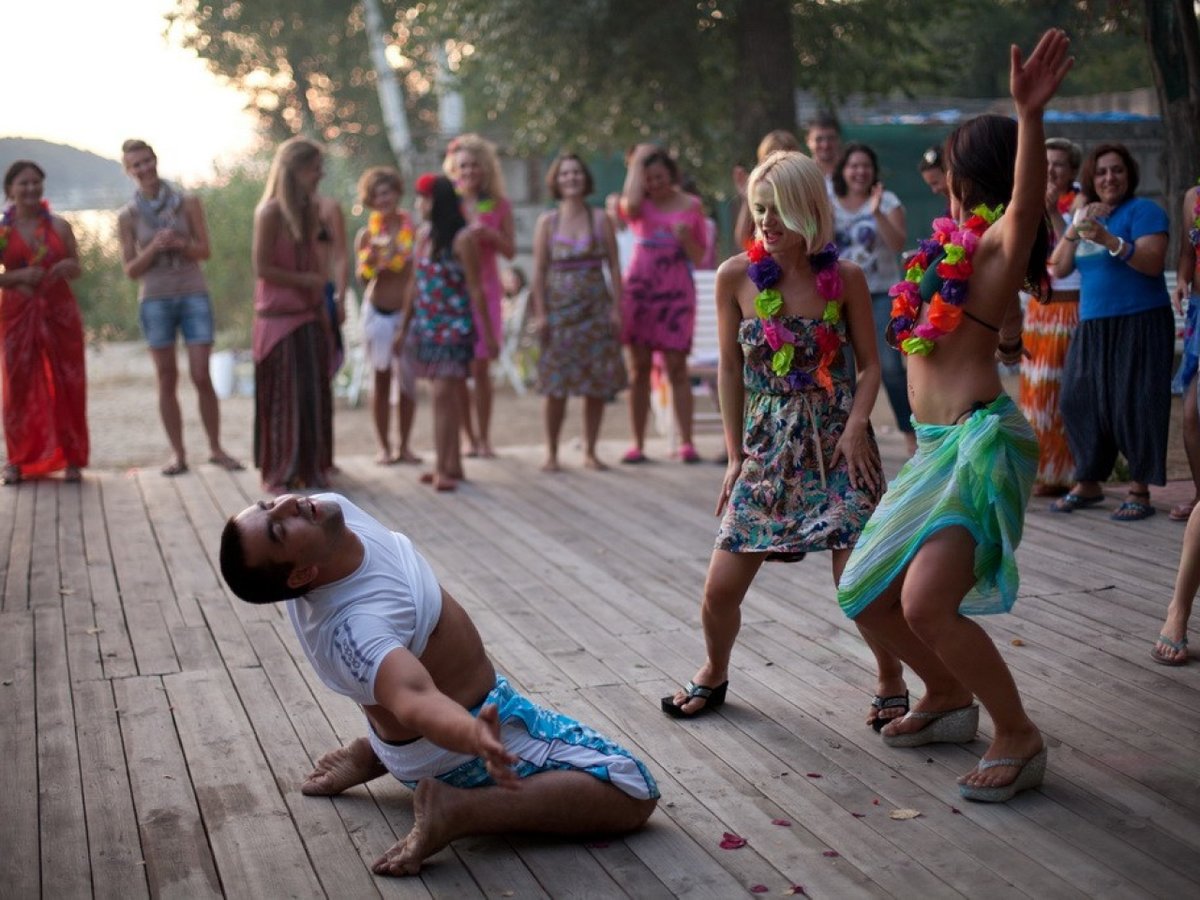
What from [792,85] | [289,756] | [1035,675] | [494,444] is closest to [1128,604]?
[1035,675]

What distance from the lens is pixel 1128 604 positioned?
4.87 m

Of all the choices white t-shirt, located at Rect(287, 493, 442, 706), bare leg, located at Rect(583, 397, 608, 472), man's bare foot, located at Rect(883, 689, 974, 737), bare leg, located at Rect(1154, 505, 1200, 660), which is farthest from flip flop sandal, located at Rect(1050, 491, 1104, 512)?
white t-shirt, located at Rect(287, 493, 442, 706)

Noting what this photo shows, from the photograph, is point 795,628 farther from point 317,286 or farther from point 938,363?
point 317,286

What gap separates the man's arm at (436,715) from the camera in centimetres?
243

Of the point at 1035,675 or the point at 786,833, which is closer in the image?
the point at 786,833

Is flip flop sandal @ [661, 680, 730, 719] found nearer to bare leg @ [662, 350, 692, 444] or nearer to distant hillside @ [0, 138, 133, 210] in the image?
bare leg @ [662, 350, 692, 444]

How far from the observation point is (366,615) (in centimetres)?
284

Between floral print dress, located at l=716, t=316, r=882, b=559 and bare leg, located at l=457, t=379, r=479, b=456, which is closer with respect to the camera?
floral print dress, located at l=716, t=316, r=882, b=559

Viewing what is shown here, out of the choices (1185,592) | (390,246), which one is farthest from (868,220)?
(1185,592)

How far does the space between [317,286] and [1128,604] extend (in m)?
4.36

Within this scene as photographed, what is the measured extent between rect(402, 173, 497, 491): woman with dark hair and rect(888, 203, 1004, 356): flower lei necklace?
4282 millimetres

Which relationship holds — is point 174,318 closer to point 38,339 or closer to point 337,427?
point 38,339

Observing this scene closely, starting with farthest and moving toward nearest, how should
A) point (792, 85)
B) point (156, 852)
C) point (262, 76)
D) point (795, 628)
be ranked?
point (262, 76) < point (792, 85) < point (795, 628) < point (156, 852)

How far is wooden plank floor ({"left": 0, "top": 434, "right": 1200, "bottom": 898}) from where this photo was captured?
2947 millimetres
